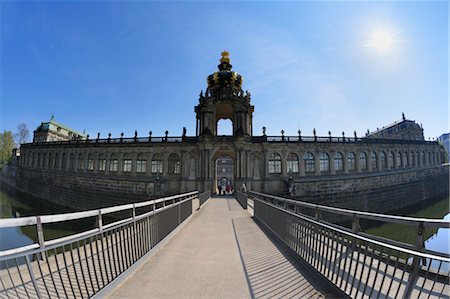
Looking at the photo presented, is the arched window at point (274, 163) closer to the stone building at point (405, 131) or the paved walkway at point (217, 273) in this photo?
the paved walkway at point (217, 273)

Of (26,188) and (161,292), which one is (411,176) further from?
(26,188)

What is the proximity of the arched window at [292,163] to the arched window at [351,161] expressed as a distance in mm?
8224

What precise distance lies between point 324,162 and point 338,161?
7.85 feet

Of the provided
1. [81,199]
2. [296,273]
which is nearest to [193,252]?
[296,273]

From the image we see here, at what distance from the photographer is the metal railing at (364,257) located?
249 cm

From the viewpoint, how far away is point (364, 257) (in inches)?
115

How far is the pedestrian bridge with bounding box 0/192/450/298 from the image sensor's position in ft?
8.52

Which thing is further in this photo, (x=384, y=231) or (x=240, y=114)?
(x=240, y=114)

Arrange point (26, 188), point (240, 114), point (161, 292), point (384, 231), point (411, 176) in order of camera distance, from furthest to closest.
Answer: point (26, 188) < point (411, 176) < point (240, 114) < point (384, 231) < point (161, 292)

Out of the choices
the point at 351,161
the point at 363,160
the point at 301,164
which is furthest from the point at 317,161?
the point at 363,160

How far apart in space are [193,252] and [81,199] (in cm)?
3261

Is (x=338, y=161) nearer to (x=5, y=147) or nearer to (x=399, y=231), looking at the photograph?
(x=399, y=231)

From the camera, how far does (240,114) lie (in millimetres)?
28594

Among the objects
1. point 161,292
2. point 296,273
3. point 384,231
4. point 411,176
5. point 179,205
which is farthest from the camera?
point 411,176
